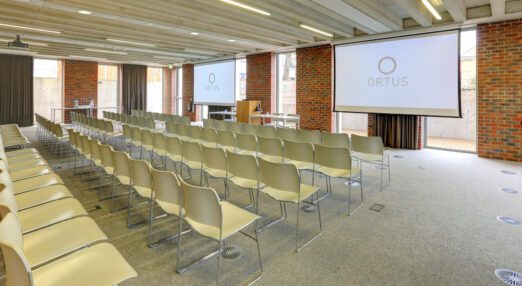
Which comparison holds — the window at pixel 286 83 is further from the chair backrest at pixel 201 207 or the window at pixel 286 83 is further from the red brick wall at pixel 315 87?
the chair backrest at pixel 201 207

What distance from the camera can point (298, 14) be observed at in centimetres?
664

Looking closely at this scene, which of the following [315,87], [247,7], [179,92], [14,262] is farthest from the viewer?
[179,92]

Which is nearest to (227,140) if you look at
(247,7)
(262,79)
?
(247,7)

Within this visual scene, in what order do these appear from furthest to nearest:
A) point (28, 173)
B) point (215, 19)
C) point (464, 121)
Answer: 1. point (464, 121)
2. point (215, 19)
3. point (28, 173)

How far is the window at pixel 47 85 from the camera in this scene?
1462 centimetres

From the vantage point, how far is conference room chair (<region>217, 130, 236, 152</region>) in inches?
231

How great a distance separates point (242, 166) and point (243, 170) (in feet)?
0.16

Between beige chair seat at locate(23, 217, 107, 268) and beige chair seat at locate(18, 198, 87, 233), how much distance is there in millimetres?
136

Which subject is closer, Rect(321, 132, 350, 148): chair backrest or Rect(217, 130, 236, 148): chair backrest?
Rect(321, 132, 350, 148): chair backrest

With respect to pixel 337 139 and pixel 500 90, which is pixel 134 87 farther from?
pixel 500 90

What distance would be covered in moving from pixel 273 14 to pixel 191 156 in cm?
396

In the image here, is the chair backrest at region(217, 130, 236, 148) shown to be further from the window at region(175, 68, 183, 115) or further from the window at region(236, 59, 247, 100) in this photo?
the window at region(175, 68, 183, 115)

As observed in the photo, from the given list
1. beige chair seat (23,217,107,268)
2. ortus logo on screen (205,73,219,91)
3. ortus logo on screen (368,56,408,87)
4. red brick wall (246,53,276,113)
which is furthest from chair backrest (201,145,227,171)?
ortus logo on screen (205,73,219,91)

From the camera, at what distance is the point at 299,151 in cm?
470
